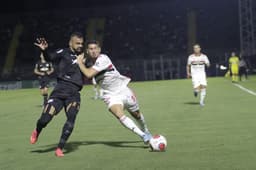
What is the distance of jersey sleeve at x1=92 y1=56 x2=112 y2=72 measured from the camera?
885cm

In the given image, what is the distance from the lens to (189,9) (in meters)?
Result: 56.1

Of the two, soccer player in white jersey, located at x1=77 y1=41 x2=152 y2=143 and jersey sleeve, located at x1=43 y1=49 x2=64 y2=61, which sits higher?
jersey sleeve, located at x1=43 y1=49 x2=64 y2=61

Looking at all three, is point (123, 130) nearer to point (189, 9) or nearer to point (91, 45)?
point (91, 45)

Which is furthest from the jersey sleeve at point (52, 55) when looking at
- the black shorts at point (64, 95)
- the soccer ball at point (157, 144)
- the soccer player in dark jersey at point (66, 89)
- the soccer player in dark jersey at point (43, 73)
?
the soccer player in dark jersey at point (43, 73)

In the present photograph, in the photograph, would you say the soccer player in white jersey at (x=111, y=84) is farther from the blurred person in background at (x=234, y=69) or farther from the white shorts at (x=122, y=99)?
the blurred person in background at (x=234, y=69)

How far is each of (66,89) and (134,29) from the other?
155ft

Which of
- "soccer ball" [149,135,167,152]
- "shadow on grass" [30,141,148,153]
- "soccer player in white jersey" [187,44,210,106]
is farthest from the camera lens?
"soccer player in white jersey" [187,44,210,106]

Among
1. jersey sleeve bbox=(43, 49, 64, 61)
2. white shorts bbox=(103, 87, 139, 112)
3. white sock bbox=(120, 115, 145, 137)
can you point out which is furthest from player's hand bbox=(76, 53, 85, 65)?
white sock bbox=(120, 115, 145, 137)

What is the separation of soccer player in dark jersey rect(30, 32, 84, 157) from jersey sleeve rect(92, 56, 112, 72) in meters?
0.38

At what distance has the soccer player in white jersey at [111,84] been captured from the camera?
8.88m

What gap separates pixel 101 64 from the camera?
8.90m

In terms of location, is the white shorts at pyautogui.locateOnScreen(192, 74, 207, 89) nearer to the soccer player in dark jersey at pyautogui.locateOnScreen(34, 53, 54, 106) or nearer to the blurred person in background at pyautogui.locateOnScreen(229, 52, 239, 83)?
the soccer player in dark jersey at pyautogui.locateOnScreen(34, 53, 54, 106)

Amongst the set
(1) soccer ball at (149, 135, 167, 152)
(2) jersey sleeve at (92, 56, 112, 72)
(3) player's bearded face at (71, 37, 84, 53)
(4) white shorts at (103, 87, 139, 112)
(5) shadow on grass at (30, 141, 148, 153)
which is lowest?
(5) shadow on grass at (30, 141, 148, 153)

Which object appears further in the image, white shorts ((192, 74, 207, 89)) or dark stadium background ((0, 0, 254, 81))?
dark stadium background ((0, 0, 254, 81))
